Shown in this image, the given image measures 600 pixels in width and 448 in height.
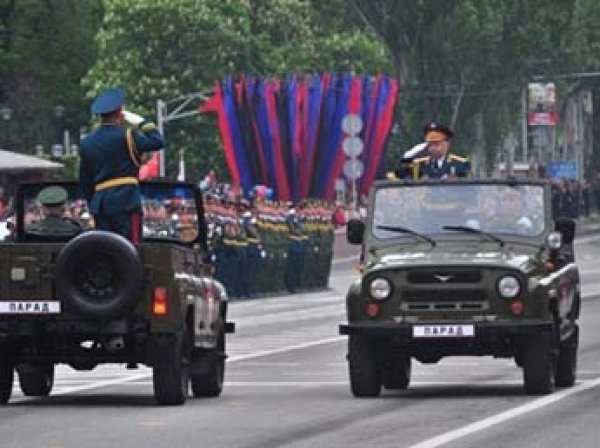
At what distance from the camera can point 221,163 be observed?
287 feet

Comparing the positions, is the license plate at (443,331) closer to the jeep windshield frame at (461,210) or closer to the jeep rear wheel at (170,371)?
the jeep windshield frame at (461,210)

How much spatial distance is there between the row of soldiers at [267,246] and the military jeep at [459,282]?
2204 cm

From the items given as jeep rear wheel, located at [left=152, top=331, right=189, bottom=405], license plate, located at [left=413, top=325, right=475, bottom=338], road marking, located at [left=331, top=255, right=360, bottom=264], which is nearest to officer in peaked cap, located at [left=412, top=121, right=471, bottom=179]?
license plate, located at [left=413, top=325, right=475, bottom=338]

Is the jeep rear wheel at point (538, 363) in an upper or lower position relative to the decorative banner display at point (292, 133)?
lower

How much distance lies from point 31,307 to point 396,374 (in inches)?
142

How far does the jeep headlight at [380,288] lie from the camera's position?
1973cm

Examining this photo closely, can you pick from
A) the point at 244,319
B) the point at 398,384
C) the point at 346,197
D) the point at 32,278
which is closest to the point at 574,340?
the point at 398,384

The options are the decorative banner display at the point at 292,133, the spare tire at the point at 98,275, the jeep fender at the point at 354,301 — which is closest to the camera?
the spare tire at the point at 98,275

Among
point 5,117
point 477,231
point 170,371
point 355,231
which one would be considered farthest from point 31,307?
point 5,117

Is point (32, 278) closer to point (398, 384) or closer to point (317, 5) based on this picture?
point (398, 384)

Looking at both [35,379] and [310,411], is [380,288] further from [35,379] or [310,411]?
[35,379]

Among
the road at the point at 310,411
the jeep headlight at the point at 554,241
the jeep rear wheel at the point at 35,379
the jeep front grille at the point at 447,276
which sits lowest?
the road at the point at 310,411

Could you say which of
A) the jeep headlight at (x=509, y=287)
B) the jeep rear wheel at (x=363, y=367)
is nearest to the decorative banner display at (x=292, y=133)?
the jeep rear wheel at (x=363, y=367)

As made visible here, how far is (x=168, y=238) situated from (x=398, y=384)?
2282mm
